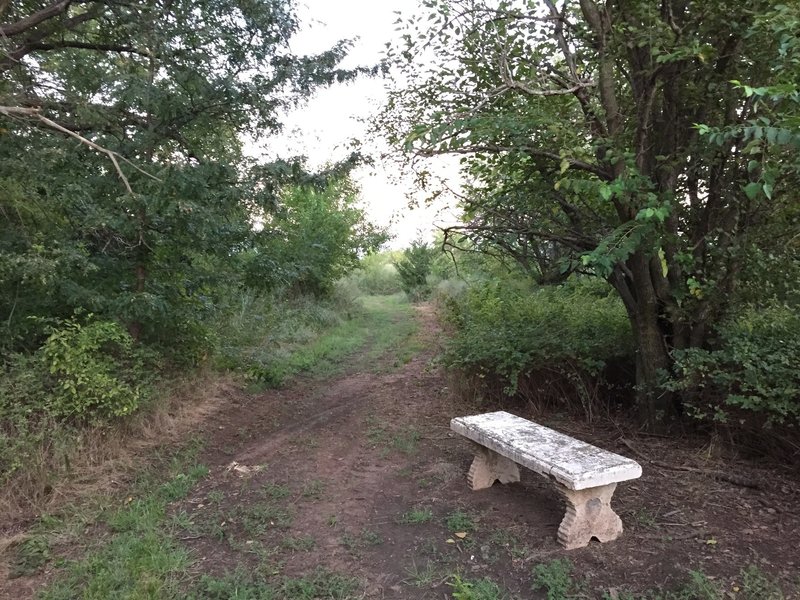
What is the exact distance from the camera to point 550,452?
12.1 feet

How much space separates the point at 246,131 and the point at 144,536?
4788 millimetres

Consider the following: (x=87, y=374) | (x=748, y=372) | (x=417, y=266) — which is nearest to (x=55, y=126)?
(x=87, y=374)

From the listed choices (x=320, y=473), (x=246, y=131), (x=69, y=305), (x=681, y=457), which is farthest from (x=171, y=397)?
(x=681, y=457)

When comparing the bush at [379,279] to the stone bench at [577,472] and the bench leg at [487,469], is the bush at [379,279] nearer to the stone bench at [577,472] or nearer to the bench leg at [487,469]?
the bench leg at [487,469]

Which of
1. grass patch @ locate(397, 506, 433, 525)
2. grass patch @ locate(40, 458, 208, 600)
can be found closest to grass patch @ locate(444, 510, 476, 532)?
grass patch @ locate(397, 506, 433, 525)

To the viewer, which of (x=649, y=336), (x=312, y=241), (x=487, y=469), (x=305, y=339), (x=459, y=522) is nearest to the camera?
(x=459, y=522)

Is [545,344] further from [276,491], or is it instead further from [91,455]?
[91,455]

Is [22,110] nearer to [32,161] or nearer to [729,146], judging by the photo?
[32,161]

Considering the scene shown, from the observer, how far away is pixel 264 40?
6367 mm

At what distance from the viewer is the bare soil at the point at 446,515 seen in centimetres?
328

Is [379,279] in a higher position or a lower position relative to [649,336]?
lower

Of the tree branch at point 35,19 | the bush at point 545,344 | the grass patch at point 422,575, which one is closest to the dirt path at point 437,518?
the grass patch at point 422,575

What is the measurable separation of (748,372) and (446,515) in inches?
98.8

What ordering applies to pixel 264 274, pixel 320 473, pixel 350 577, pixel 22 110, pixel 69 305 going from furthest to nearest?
pixel 264 274 < pixel 69 305 < pixel 320 473 < pixel 22 110 < pixel 350 577
